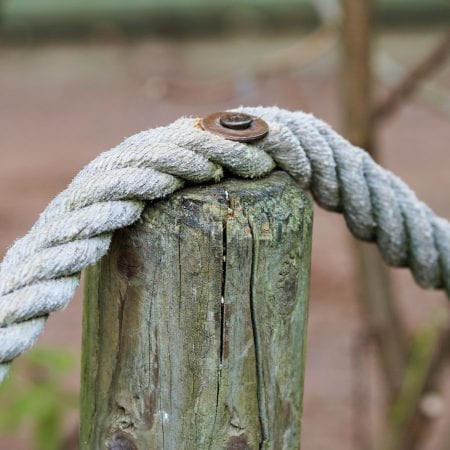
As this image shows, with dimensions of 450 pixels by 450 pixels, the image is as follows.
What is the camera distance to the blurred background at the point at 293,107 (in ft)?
6.45

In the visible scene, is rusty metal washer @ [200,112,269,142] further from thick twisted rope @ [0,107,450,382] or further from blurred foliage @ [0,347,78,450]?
blurred foliage @ [0,347,78,450]

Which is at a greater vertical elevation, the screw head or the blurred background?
the blurred background

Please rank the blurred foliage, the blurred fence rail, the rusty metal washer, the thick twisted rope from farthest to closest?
1. the blurred fence rail
2. the blurred foliage
3. the rusty metal washer
4. the thick twisted rope

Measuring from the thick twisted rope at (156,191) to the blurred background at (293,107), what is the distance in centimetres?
88

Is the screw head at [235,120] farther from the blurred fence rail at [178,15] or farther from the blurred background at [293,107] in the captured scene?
the blurred fence rail at [178,15]

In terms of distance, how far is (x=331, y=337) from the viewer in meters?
3.42

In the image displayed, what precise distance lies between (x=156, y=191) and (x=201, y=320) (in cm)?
13

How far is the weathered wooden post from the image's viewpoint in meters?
0.85

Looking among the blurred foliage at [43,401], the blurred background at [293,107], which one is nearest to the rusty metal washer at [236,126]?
the blurred background at [293,107]

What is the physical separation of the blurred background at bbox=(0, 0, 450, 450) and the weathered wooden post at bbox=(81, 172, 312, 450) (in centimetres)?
106

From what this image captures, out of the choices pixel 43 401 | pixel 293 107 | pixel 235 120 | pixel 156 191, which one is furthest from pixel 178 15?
pixel 156 191

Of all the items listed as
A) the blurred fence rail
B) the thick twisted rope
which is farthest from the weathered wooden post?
the blurred fence rail

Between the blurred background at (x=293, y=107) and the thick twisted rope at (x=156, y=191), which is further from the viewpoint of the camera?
the blurred background at (x=293, y=107)

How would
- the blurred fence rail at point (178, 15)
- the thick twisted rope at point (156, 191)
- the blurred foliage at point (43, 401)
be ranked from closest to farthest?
1. the thick twisted rope at point (156, 191)
2. the blurred foliage at point (43, 401)
3. the blurred fence rail at point (178, 15)
